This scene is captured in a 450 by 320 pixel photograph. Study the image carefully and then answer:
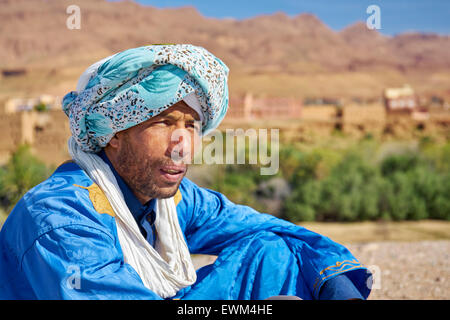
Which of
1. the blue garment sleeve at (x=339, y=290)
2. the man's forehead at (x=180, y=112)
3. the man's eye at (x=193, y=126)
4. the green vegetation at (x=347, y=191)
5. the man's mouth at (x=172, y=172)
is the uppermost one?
the man's forehead at (x=180, y=112)

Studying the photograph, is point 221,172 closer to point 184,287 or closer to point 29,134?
point 184,287

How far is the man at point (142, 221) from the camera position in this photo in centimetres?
138

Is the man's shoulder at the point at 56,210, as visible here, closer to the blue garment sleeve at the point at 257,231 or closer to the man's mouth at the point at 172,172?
the man's mouth at the point at 172,172

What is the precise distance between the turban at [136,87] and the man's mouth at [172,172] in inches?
7.5

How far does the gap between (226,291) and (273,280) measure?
0.59 ft

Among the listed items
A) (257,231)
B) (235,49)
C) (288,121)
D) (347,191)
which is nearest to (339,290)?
(257,231)

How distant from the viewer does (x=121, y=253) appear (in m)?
1.62

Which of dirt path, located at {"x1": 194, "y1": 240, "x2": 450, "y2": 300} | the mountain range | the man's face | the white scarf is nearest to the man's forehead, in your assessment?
the man's face

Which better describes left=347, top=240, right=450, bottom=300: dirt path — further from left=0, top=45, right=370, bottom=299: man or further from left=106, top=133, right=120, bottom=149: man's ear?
left=106, top=133, right=120, bottom=149: man's ear

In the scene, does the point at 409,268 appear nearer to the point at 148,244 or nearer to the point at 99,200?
the point at 148,244

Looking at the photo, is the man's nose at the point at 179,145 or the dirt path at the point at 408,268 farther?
the dirt path at the point at 408,268

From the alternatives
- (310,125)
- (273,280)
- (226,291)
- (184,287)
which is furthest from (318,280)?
(310,125)

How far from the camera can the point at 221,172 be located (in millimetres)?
11320

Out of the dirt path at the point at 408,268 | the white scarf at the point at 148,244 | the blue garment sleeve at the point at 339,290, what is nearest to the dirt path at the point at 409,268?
the dirt path at the point at 408,268
